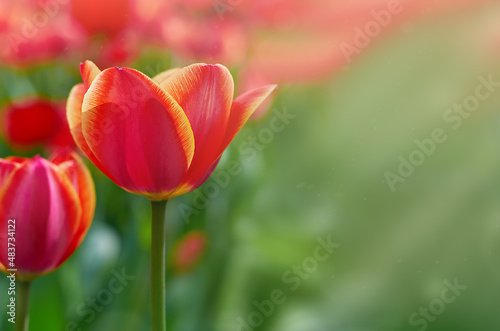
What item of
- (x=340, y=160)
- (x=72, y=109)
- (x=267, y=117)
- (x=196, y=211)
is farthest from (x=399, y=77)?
(x=72, y=109)

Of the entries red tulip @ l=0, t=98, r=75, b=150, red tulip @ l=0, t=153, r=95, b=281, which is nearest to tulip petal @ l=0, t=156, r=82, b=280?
red tulip @ l=0, t=153, r=95, b=281

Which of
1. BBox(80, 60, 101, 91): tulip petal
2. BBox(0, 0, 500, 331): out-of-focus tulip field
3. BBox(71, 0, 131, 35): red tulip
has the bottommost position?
BBox(0, 0, 500, 331): out-of-focus tulip field

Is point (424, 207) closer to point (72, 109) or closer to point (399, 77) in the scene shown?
point (399, 77)

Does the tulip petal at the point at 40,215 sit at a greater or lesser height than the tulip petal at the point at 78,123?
lesser

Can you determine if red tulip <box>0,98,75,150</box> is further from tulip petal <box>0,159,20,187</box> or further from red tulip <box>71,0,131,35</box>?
tulip petal <box>0,159,20,187</box>

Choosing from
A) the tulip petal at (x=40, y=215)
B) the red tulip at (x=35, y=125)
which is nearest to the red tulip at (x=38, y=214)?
the tulip petal at (x=40, y=215)

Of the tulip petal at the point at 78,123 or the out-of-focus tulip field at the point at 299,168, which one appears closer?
the tulip petal at the point at 78,123

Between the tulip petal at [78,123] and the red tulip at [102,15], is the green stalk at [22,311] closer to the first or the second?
the tulip petal at [78,123]

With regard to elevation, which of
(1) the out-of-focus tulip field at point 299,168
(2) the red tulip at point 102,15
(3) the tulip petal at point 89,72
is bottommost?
(1) the out-of-focus tulip field at point 299,168
